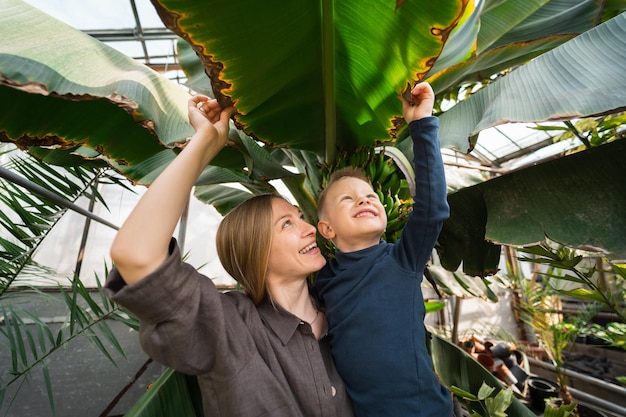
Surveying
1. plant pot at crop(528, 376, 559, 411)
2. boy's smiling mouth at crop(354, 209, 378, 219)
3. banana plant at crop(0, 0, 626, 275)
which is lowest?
plant pot at crop(528, 376, 559, 411)

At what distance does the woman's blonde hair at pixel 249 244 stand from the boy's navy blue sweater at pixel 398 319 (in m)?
0.21

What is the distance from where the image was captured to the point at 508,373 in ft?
8.48

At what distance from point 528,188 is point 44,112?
4.16ft

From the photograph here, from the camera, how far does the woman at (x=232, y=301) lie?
1.48 feet

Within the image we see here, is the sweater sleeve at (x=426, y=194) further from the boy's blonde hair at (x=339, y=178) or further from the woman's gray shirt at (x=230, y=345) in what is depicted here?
the woman's gray shirt at (x=230, y=345)

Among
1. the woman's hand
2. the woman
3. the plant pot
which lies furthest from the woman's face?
the plant pot

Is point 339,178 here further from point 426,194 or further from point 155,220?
point 155,220

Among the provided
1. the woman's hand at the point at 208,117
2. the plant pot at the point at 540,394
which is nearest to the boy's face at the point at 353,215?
the woman's hand at the point at 208,117

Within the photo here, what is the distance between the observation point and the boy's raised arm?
0.44 m

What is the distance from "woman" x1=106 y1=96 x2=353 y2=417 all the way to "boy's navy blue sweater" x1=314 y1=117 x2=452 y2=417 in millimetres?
68

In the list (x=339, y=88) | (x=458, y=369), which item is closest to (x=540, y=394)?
(x=458, y=369)

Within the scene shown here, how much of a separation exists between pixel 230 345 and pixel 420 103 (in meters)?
0.66

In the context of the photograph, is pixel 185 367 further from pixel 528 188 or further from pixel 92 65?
pixel 528 188

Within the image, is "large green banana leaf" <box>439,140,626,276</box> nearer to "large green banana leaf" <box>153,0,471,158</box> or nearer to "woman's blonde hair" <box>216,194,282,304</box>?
"large green banana leaf" <box>153,0,471,158</box>
